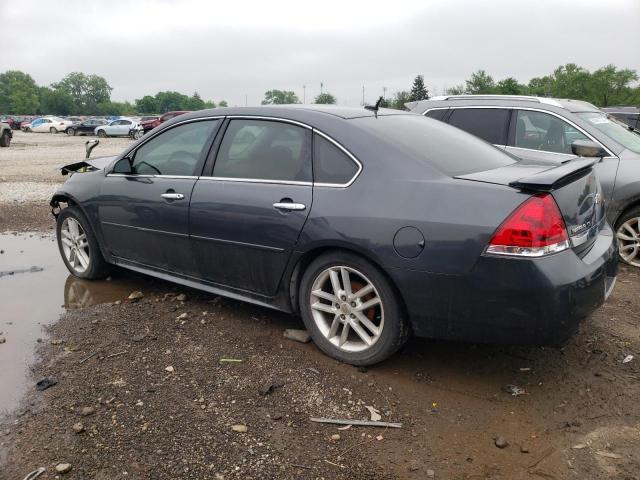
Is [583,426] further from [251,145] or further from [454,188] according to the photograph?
[251,145]

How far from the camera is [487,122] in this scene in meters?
6.61

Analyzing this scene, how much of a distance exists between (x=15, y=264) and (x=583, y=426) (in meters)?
5.64

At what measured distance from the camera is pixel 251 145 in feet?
13.2

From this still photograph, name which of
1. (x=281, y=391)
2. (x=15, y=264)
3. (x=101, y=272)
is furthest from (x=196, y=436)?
(x=15, y=264)

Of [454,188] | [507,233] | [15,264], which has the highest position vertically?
[454,188]

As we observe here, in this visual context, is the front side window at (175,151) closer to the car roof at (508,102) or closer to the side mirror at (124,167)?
the side mirror at (124,167)

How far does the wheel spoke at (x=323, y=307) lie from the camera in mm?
3562

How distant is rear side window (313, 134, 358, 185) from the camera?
347 centimetres

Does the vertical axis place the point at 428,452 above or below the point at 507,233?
below

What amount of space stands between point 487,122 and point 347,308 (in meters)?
4.02

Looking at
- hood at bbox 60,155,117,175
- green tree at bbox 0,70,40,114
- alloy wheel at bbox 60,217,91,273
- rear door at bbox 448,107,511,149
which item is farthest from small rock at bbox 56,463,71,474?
green tree at bbox 0,70,40,114

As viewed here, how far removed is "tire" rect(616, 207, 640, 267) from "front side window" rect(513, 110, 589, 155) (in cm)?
87

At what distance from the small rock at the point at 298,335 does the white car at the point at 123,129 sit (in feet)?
127

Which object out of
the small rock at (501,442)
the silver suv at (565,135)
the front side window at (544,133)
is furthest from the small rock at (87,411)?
the front side window at (544,133)
